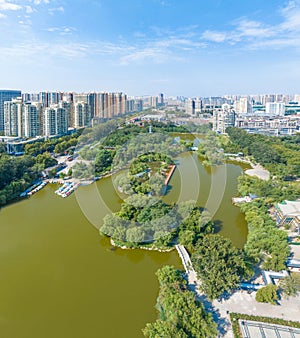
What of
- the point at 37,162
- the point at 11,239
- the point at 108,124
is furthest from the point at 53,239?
the point at 108,124

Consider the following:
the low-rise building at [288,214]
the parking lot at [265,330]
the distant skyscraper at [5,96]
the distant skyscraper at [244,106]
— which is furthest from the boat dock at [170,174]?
the distant skyscraper at [244,106]

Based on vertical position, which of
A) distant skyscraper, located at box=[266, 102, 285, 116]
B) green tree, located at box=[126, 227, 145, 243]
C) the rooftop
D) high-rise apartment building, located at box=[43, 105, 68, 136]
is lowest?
green tree, located at box=[126, 227, 145, 243]

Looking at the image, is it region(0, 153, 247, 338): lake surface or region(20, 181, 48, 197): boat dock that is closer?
region(0, 153, 247, 338): lake surface

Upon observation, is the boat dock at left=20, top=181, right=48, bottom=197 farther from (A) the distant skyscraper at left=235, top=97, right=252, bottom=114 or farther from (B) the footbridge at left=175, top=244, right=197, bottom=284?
(A) the distant skyscraper at left=235, top=97, right=252, bottom=114

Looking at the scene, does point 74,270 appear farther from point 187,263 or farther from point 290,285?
point 290,285

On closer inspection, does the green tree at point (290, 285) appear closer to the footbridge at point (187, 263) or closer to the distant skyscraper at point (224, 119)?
the footbridge at point (187, 263)

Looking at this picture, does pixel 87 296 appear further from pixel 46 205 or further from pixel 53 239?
pixel 46 205

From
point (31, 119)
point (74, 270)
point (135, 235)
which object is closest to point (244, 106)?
point (31, 119)

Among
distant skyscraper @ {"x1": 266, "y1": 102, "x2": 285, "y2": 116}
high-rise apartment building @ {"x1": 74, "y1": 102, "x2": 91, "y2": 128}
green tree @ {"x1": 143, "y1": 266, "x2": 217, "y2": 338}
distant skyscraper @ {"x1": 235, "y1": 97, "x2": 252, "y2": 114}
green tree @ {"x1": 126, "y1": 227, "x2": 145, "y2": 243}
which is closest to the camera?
green tree @ {"x1": 143, "y1": 266, "x2": 217, "y2": 338}

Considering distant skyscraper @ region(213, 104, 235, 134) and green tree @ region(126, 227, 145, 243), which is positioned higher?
distant skyscraper @ region(213, 104, 235, 134)

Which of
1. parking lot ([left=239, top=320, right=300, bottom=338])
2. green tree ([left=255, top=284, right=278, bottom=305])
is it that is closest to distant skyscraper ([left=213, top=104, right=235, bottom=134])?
green tree ([left=255, top=284, right=278, bottom=305])
